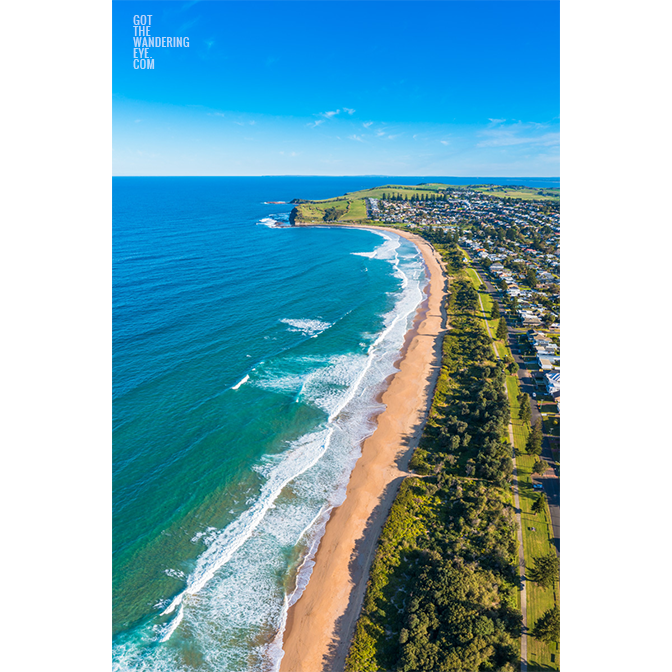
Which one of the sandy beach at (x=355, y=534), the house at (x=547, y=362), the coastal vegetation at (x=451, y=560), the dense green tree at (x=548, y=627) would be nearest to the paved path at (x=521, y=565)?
the coastal vegetation at (x=451, y=560)

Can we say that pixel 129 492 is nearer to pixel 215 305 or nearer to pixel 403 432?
pixel 403 432

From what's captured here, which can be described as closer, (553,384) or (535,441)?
(535,441)

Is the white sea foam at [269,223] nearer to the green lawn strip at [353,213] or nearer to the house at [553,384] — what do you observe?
the green lawn strip at [353,213]

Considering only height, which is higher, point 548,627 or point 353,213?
point 353,213

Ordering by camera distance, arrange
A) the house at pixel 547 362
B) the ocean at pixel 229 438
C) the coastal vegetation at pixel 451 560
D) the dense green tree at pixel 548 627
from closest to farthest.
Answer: the coastal vegetation at pixel 451 560 < the dense green tree at pixel 548 627 < the ocean at pixel 229 438 < the house at pixel 547 362

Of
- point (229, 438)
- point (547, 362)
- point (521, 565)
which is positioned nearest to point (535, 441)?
point (521, 565)

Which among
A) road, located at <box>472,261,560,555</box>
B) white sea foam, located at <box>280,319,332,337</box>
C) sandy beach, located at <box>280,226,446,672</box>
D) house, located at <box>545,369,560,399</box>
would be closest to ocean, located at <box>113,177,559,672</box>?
white sea foam, located at <box>280,319,332,337</box>

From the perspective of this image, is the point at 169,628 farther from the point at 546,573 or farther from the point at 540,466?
the point at 540,466
